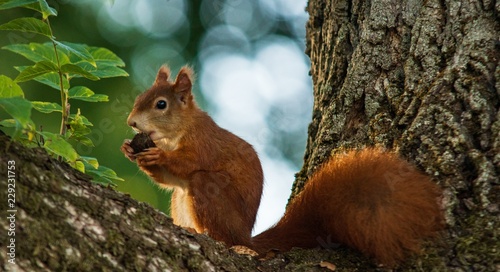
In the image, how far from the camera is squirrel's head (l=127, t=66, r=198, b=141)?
2133 mm

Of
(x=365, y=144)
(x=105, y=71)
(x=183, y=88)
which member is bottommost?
(x=105, y=71)

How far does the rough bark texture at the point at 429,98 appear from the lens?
4.47ft

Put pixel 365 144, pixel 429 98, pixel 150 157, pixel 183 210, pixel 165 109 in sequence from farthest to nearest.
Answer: pixel 165 109, pixel 150 157, pixel 183 210, pixel 365 144, pixel 429 98

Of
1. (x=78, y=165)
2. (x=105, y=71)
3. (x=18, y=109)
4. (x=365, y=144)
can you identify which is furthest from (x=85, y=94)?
(x=365, y=144)

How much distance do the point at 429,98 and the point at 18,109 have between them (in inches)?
37.3

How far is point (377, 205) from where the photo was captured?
1.35 meters

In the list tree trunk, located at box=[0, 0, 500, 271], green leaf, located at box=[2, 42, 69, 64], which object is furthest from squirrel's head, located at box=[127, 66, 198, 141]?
green leaf, located at box=[2, 42, 69, 64]

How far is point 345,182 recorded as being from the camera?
56.9 inches

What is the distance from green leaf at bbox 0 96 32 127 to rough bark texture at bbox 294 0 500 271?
82 centimetres

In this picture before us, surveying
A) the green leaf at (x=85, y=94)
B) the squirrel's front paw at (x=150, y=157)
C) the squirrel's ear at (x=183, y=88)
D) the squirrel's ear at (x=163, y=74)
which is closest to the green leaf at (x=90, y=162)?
the green leaf at (x=85, y=94)

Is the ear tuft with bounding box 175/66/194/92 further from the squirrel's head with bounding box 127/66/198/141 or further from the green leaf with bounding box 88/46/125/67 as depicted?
Answer: the green leaf with bounding box 88/46/125/67

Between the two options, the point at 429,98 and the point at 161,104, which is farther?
the point at 161,104

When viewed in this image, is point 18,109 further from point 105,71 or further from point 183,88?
point 183,88

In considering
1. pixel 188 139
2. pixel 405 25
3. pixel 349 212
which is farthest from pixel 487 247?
pixel 188 139
